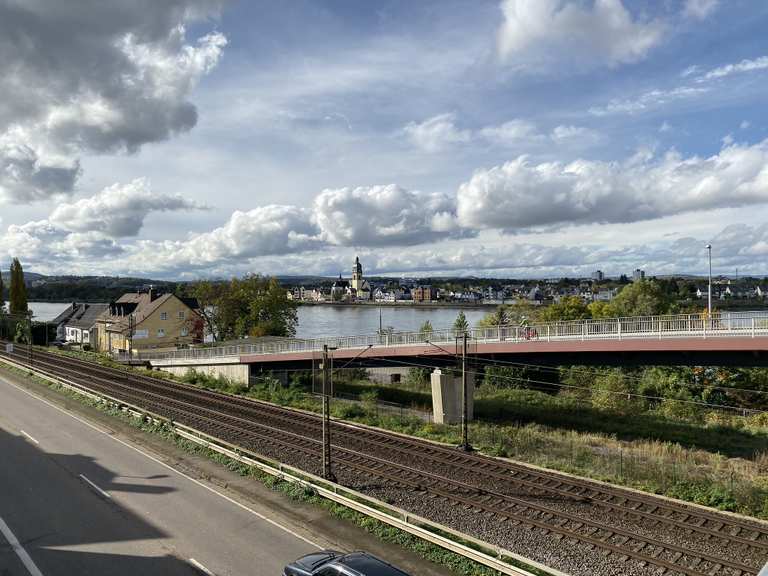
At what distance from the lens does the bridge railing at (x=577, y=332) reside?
2411 centimetres

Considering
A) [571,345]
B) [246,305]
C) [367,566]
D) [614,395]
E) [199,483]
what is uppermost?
[246,305]

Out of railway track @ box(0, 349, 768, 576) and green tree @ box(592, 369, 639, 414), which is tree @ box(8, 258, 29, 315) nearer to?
railway track @ box(0, 349, 768, 576)

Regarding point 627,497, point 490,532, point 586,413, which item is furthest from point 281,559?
point 586,413

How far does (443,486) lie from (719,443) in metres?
20.0

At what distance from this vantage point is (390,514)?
15.1m

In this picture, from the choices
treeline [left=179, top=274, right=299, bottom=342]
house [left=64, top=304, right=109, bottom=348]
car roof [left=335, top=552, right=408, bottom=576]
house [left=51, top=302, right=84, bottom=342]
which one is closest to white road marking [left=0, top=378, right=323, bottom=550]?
car roof [left=335, top=552, right=408, bottom=576]

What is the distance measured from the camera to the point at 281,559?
12.4 m

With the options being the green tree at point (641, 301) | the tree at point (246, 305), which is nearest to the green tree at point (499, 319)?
the green tree at point (641, 301)

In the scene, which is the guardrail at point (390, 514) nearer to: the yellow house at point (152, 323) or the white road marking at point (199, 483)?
the white road marking at point (199, 483)

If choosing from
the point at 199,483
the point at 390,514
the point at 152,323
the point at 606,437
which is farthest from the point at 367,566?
the point at 152,323

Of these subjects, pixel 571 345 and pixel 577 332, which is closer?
pixel 571 345

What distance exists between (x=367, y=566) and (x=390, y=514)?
5366 millimetres

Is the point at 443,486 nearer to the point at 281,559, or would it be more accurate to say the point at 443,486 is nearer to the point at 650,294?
the point at 281,559

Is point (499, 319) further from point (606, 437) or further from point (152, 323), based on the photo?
point (152, 323)
